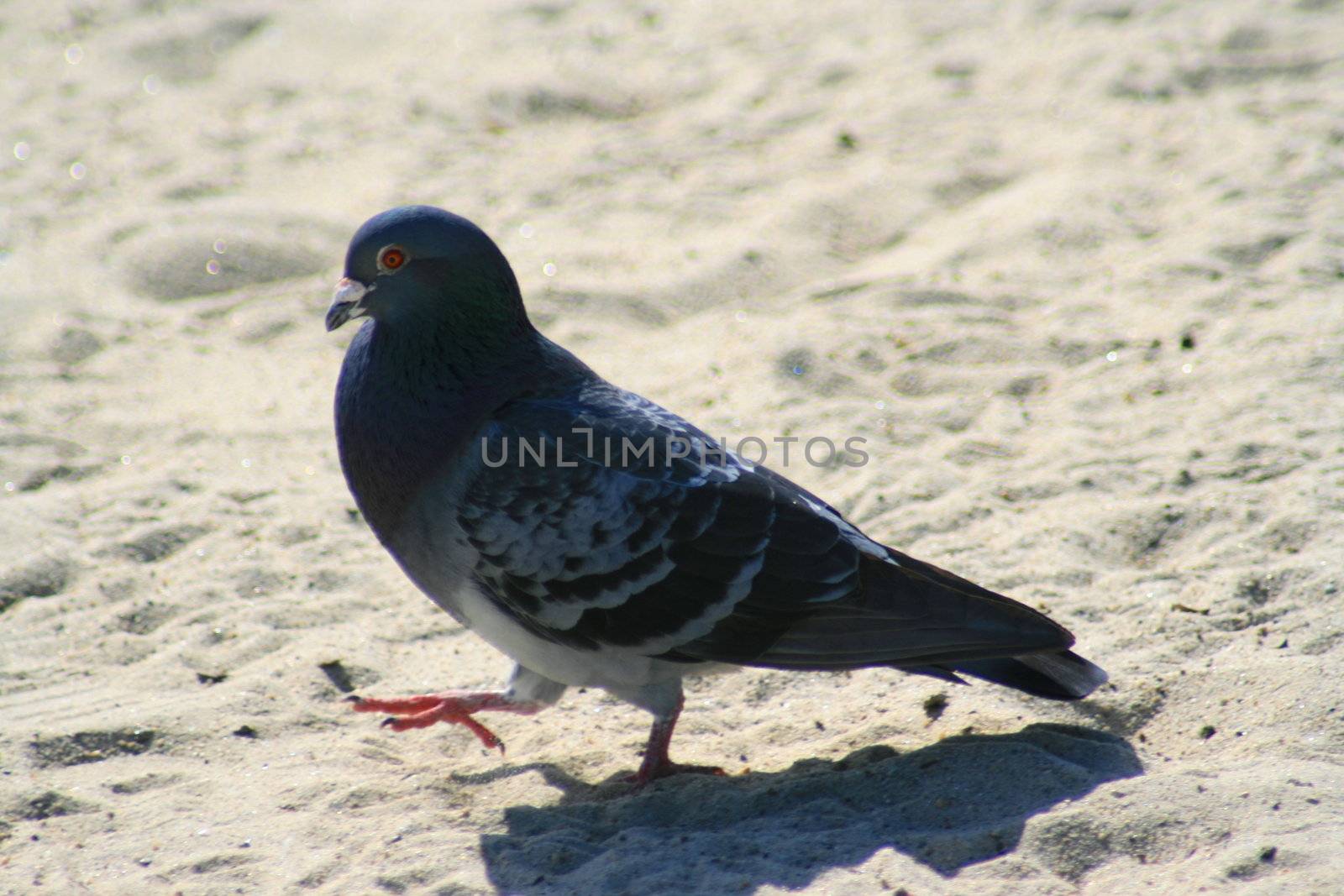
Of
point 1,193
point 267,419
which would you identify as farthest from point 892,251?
point 1,193

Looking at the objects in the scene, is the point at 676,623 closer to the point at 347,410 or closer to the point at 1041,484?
the point at 347,410

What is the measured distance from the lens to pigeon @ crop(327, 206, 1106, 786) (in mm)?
3934

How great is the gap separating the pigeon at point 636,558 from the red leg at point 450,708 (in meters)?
0.08

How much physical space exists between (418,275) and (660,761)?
161cm

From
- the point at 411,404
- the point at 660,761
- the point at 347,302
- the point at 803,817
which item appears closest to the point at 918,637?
the point at 803,817

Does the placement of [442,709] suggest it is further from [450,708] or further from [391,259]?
[391,259]

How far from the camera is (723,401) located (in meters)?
6.04

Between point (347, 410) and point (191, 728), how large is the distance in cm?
A: 107

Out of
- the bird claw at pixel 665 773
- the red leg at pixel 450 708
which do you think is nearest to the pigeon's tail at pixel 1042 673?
the bird claw at pixel 665 773

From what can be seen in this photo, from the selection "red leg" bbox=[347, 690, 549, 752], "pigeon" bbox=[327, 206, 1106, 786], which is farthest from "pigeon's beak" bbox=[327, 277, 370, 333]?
"red leg" bbox=[347, 690, 549, 752]

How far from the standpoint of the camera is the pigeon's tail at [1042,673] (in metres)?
3.97

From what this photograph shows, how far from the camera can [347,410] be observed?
4.27 metres

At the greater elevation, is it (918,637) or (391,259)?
(391,259)

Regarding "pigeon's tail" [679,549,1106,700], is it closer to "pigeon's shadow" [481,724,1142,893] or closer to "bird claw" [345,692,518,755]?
"pigeon's shadow" [481,724,1142,893]
